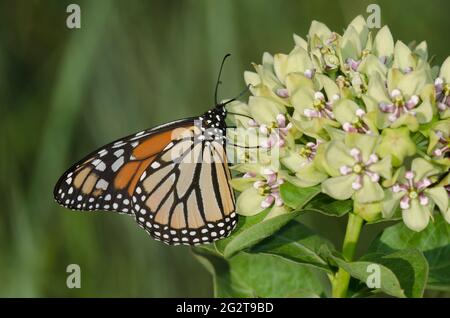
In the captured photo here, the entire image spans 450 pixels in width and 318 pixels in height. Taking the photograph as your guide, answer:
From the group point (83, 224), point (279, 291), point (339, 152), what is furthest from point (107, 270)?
point (339, 152)

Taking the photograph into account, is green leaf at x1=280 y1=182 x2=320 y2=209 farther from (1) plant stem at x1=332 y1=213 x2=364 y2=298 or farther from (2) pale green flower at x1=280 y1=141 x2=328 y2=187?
(1) plant stem at x1=332 y1=213 x2=364 y2=298

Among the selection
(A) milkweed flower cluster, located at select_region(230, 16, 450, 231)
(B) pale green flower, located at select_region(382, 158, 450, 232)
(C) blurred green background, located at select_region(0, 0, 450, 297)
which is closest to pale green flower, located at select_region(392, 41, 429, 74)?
(A) milkweed flower cluster, located at select_region(230, 16, 450, 231)

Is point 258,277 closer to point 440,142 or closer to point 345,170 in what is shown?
point 345,170

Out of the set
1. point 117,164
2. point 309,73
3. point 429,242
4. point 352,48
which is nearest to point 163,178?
point 117,164

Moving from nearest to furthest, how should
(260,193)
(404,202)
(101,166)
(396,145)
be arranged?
(396,145) → (404,202) → (260,193) → (101,166)
